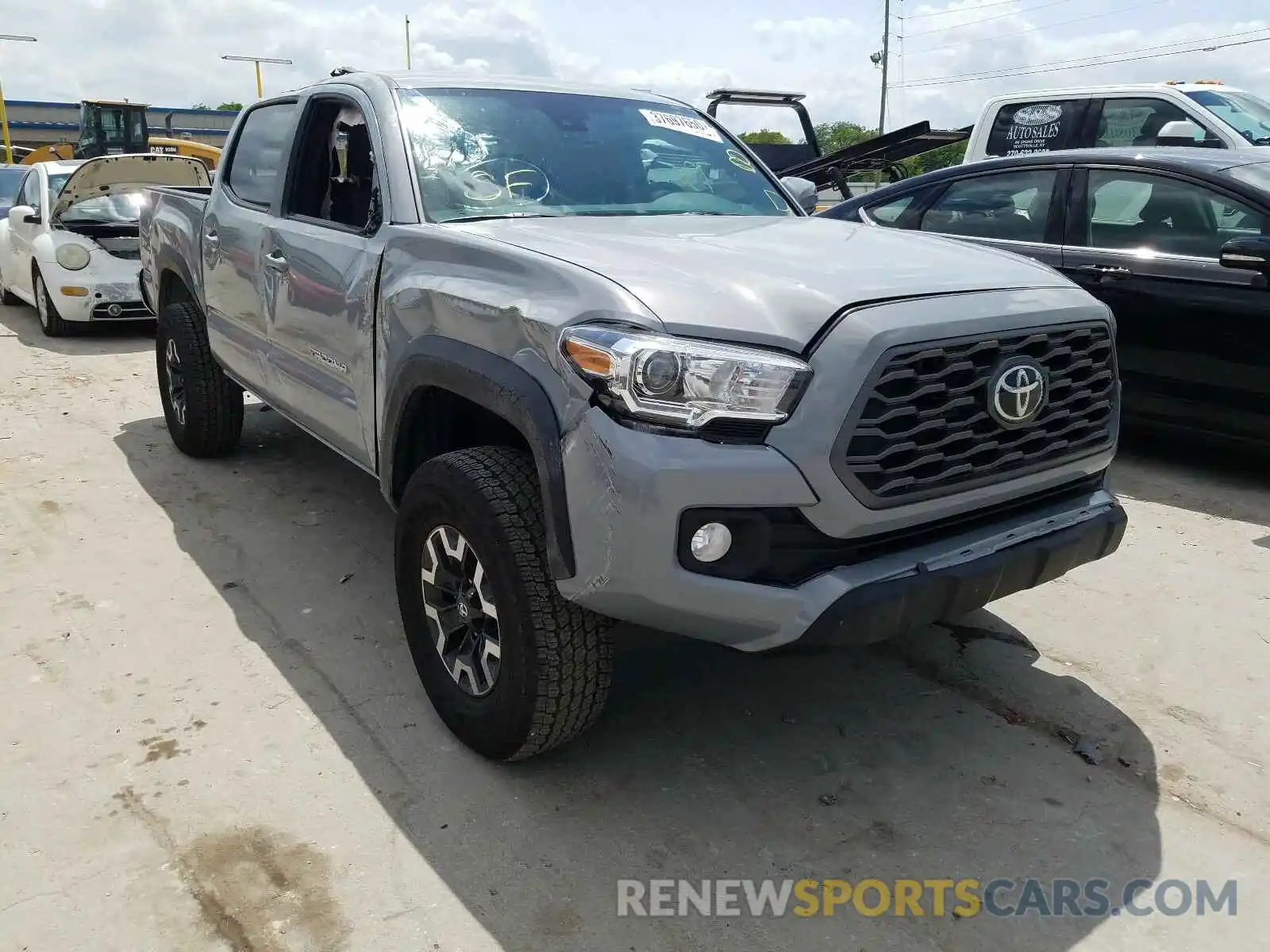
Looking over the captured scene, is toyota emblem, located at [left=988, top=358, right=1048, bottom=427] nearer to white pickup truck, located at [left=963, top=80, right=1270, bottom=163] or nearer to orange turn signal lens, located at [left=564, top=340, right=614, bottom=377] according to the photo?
orange turn signal lens, located at [left=564, top=340, right=614, bottom=377]

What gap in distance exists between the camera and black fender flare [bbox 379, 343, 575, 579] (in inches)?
93.5

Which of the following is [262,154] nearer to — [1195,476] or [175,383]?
[175,383]

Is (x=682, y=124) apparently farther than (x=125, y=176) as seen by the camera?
No

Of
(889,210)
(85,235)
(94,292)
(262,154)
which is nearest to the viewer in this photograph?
(262,154)

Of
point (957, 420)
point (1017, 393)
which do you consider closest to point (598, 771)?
point (957, 420)

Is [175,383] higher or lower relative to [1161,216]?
→ lower

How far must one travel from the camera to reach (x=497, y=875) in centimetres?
242

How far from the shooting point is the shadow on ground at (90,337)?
881 centimetres

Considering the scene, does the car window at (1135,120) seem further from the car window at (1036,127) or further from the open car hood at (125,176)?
the open car hood at (125,176)

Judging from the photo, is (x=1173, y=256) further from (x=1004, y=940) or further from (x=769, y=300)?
(x=1004, y=940)

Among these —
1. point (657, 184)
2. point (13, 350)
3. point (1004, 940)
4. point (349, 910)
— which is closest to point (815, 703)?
point (1004, 940)

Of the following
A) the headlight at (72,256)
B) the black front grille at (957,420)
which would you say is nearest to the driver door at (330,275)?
the black front grille at (957,420)

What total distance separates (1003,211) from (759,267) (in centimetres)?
375

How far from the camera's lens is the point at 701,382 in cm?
225
